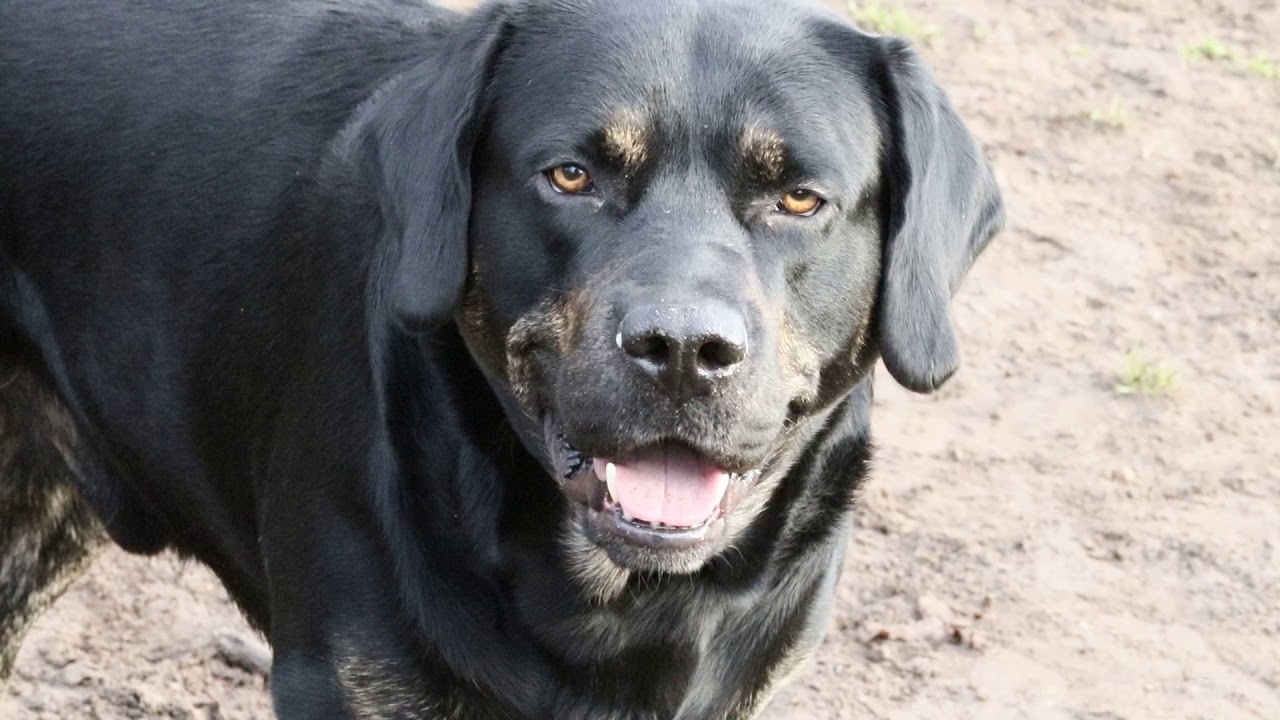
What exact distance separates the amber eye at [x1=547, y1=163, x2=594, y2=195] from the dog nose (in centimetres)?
35

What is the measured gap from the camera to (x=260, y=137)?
3859 mm

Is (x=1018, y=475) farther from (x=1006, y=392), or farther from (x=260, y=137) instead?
(x=260, y=137)

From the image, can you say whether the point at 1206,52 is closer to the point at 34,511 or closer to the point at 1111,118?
the point at 1111,118

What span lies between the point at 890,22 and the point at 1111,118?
1.07 meters

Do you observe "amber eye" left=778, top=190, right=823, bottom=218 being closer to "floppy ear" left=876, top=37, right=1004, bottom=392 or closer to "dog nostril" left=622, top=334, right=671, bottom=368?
"floppy ear" left=876, top=37, right=1004, bottom=392

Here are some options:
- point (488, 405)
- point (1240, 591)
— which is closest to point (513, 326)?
point (488, 405)

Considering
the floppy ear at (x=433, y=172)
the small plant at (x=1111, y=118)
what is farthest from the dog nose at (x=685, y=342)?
the small plant at (x=1111, y=118)

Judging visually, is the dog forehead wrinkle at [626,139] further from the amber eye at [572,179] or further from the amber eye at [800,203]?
the amber eye at [800,203]

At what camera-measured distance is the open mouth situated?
10.6 ft

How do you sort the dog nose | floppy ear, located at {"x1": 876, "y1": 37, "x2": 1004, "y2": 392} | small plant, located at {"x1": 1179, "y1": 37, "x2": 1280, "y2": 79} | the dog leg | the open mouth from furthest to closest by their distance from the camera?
small plant, located at {"x1": 1179, "y1": 37, "x2": 1280, "y2": 79} < the dog leg < floppy ear, located at {"x1": 876, "y1": 37, "x2": 1004, "y2": 392} < the open mouth < the dog nose

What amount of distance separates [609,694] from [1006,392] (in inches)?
121

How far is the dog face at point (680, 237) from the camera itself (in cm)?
314

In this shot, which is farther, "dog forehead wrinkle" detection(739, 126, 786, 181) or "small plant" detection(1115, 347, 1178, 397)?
"small plant" detection(1115, 347, 1178, 397)

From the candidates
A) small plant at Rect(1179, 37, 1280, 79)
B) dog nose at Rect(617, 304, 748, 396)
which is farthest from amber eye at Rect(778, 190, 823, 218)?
small plant at Rect(1179, 37, 1280, 79)
